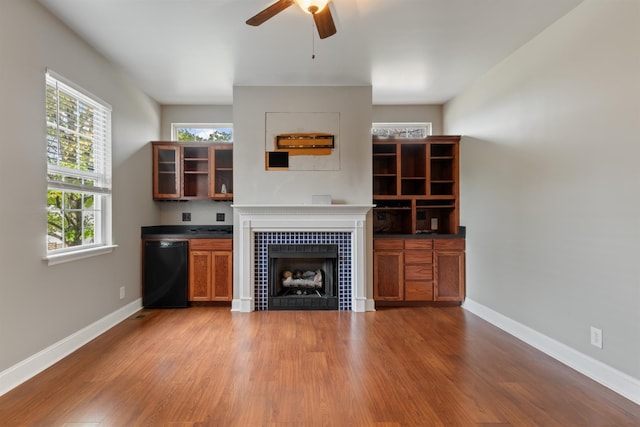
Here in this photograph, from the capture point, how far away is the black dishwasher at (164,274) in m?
4.11

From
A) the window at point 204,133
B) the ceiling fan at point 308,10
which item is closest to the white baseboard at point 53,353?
the window at point 204,133

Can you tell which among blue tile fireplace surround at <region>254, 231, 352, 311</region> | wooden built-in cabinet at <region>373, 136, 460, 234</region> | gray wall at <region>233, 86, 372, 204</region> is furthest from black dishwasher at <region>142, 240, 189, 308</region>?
wooden built-in cabinet at <region>373, 136, 460, 234</region>

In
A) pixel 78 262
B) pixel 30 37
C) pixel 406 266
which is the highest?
pixel 30 37

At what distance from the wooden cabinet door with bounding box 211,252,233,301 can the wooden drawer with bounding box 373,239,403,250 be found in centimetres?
189

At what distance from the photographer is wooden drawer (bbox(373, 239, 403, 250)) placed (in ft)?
13.8

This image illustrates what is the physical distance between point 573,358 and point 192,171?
15.5ft

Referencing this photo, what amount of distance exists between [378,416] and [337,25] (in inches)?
117

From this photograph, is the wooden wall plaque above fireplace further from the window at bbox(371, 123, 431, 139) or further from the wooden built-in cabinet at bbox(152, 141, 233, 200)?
the window at bbox(371, 123, 431, 139)

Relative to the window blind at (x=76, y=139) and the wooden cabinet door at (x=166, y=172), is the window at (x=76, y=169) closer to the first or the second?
the window blind at (x=76, y=139)

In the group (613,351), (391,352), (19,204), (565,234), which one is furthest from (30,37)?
(613,351)

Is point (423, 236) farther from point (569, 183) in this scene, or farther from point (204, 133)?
point (204, 133)

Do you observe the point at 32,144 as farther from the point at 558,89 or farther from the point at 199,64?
the point at 558,89

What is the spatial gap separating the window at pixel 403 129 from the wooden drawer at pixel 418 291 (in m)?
2.22

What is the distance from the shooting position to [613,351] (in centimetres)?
223
